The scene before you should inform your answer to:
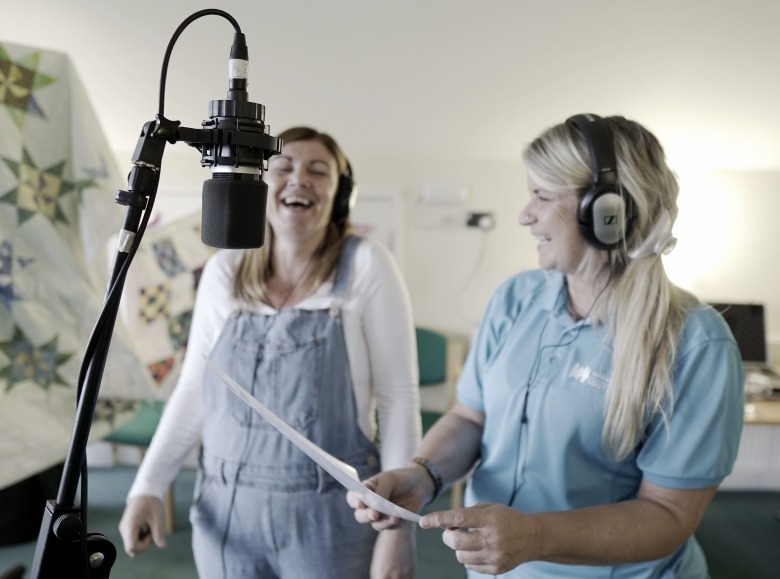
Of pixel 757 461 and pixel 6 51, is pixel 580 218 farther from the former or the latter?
pixel 757 461

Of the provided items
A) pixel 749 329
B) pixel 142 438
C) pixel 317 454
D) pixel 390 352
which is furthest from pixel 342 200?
pixel 749 329

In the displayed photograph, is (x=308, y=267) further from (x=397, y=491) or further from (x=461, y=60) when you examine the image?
(x=461, y=60)

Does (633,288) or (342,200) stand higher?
(342,200)

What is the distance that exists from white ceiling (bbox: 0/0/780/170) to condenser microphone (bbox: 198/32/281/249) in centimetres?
84

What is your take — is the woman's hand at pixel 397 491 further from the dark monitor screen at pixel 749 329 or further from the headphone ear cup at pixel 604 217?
the dark monitor screen at pixel 749 329

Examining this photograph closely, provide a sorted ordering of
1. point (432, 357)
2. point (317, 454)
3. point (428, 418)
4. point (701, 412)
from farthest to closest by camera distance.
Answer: point (432, 357)
point (428, 418)
point (701, 412)
point (317, 454)

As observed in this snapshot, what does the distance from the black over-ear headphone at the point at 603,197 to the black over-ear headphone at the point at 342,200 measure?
0.58 m

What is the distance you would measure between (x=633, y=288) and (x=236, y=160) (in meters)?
0.60

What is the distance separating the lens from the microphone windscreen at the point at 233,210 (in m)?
0.56

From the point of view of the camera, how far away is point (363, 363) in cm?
118

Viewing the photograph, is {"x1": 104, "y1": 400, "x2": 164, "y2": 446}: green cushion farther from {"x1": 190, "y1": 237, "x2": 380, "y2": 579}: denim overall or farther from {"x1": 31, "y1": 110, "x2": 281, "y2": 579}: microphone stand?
{"x1": 31, "y1": 110, "x2": 281, "y2": 579}: microphone stand

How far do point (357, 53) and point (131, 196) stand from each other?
5.62 ft

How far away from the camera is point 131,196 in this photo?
525 mm

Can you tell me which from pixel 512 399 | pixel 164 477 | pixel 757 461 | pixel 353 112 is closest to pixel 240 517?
pixel 164 477
